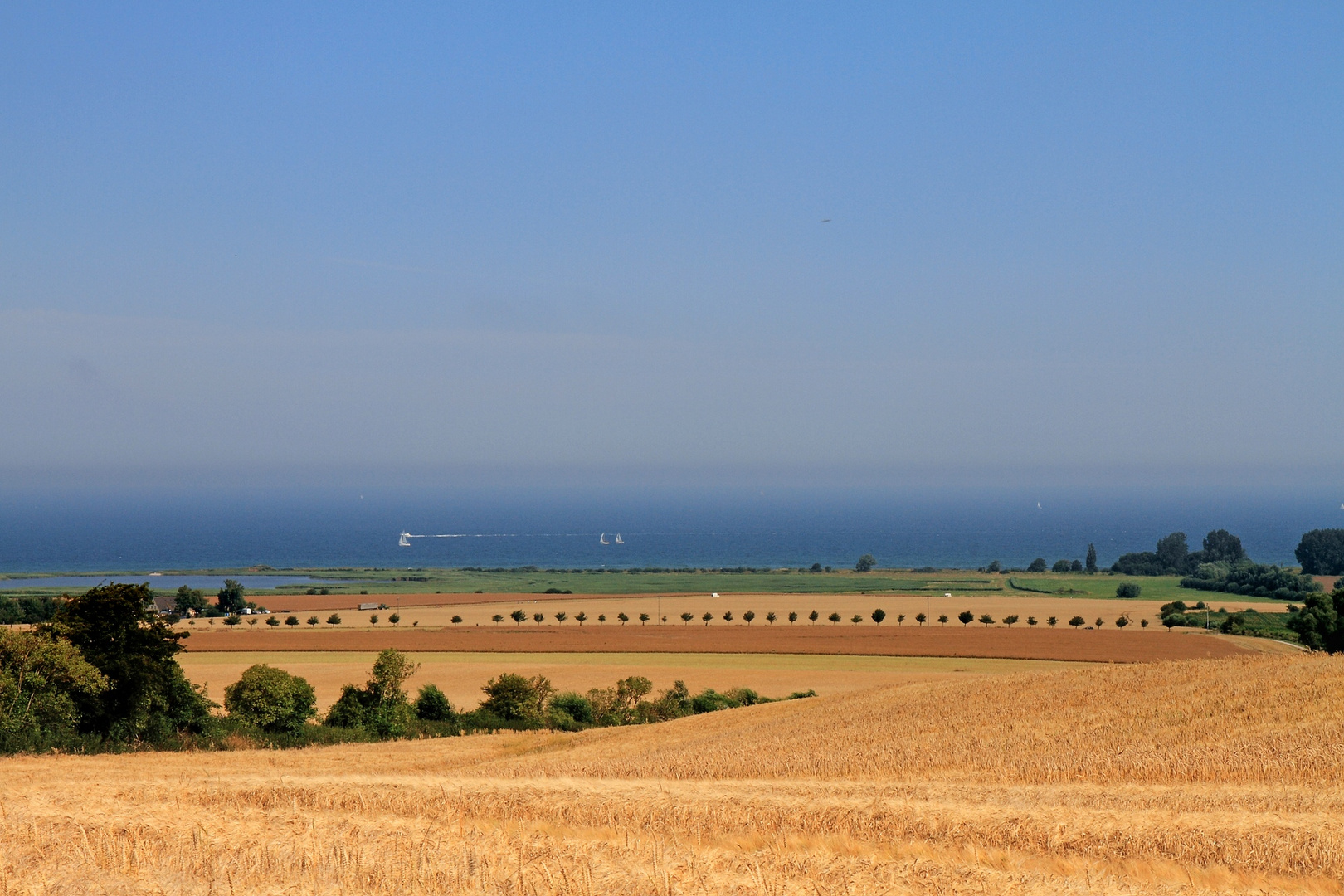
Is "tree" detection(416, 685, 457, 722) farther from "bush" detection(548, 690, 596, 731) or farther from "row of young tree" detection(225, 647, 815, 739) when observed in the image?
"bush" detection(548, 690, 596, 731)

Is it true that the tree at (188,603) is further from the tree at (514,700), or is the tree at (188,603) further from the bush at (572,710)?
the bush at (572,710)

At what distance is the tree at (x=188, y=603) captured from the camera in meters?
127

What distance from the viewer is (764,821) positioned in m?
16.7

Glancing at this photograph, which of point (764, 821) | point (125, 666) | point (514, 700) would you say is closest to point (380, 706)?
point (514, 700)

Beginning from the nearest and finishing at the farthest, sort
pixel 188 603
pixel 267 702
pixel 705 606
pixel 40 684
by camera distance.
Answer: pixel 40 684
pixel 267 702
pixel 188 603
pixel 705 606

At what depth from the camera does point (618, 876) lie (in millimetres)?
12164

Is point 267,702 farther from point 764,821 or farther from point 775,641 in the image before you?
point 775,641

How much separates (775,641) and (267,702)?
56.4 meters

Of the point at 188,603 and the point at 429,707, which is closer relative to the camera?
the point at 429,707

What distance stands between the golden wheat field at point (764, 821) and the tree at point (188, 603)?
102m

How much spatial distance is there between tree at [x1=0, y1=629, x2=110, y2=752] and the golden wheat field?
16.2ft

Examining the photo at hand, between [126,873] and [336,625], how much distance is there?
344 ft

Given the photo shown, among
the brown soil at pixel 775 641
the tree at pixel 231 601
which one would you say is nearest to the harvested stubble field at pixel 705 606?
the tree at pixel 231 601

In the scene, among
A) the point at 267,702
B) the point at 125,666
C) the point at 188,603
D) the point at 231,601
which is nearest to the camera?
the point at 125,666
